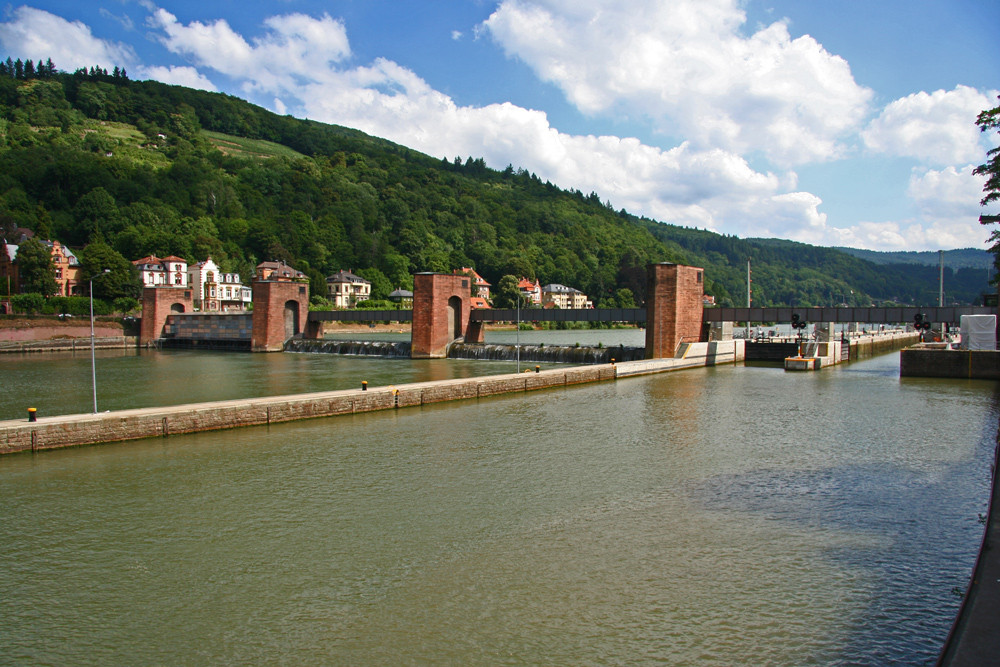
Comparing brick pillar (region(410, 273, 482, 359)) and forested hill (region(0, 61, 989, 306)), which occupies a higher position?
forested hill (region(0, 61, 989, 306))

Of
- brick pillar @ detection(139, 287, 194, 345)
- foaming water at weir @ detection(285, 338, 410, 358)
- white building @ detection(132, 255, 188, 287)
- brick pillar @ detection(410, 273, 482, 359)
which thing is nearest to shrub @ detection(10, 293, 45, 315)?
brick pillar @ detection(139, 287, 194, 345)

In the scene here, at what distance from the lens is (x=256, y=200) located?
4769 inches

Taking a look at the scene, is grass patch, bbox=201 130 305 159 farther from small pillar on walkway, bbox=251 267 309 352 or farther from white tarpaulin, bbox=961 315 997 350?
white tarpaulin, bbox=961 315 997 350

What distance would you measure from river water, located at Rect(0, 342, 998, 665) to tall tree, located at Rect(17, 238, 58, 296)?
6620cm

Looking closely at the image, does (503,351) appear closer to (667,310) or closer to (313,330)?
(667,310)

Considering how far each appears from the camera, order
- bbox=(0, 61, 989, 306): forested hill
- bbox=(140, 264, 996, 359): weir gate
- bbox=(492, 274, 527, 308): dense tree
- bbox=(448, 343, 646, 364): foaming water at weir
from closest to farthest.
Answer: bbox=(140, 264, 996, 359): weir gate → bbox=(448, 343, 646, 364): foaming water at weir → bbox=(0, 61, 989, 306): forested hill → bbox=(492, 274, 527, 308): dense tree

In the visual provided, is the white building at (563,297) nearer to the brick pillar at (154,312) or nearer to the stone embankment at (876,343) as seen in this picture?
the stone embankment at (876,343)

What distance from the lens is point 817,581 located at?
8383mm

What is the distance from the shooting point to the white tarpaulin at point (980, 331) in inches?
1240

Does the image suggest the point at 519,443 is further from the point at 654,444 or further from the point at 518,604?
the point at 518,604

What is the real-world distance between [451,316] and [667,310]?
15181 millimetres

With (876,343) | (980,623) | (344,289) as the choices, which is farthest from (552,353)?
(344,289)

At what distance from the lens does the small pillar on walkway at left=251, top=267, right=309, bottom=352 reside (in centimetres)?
5297

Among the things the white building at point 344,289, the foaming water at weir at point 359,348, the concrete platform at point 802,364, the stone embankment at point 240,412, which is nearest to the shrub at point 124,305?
the white building at point 344,289
